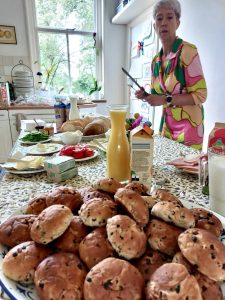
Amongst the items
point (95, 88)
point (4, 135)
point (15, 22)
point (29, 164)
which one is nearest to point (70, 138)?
point (29, 164)

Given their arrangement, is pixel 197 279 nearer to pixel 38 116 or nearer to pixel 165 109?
pixel 165 109

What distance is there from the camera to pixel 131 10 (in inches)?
124

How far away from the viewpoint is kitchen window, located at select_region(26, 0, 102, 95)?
11.8 ft

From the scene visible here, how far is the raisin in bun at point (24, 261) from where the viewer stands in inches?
13.4

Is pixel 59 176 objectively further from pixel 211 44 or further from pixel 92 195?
pixel 211 44

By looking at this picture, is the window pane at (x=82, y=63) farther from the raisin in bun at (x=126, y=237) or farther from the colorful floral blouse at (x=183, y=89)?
the raisin in bun at (x=126, y=237)

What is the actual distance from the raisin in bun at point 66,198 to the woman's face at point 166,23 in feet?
4.51

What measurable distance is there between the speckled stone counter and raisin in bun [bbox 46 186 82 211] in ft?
0.62

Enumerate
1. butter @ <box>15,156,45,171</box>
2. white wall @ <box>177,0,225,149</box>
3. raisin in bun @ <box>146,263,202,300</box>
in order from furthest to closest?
1. white wall @ <box>177,0,225,149</box>
2. butter @ <box>15,156,45,171</box>
3. raisin in bun @ <box>146,263,202,300</box>

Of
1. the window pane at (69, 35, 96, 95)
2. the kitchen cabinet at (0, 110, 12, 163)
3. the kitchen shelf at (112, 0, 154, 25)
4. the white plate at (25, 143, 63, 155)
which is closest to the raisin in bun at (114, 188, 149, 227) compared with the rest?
the white plate at (25, 143, 63, 155)

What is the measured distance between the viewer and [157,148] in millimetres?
1181

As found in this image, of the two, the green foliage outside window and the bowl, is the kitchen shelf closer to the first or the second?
the green foliage outside window

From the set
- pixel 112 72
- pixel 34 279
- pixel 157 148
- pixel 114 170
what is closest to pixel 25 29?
Answer: pixel 112 72

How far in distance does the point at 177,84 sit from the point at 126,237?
1.32 m
